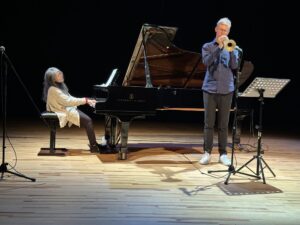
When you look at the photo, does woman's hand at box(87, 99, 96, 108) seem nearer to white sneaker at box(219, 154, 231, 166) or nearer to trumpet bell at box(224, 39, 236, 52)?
white sneaker at box(219, 154, 231, 166)

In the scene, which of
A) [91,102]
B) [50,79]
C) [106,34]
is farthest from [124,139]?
[106,34]

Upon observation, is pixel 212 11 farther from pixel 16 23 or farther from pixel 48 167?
pixel 48 167

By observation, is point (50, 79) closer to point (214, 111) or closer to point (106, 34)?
point (214, 111)

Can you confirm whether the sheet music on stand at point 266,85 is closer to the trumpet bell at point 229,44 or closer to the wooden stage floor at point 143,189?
the trumpet bell at point 229,44

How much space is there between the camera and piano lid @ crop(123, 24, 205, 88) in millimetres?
5418

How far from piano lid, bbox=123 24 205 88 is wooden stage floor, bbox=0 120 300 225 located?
1040mm

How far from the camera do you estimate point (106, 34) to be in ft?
36.5

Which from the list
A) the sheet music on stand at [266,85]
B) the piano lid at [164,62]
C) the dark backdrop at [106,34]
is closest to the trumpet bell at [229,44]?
the sheet music on stand at [266,85]

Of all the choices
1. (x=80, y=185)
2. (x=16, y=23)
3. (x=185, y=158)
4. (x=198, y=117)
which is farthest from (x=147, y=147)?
(x=16, y=23)

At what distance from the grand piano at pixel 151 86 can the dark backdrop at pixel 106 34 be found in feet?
16.6

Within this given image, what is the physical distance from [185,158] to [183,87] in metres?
1.08

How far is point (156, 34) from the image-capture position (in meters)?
5.39

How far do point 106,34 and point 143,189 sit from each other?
7583 mm

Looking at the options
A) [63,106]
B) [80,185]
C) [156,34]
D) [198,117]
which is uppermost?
[156,34]
